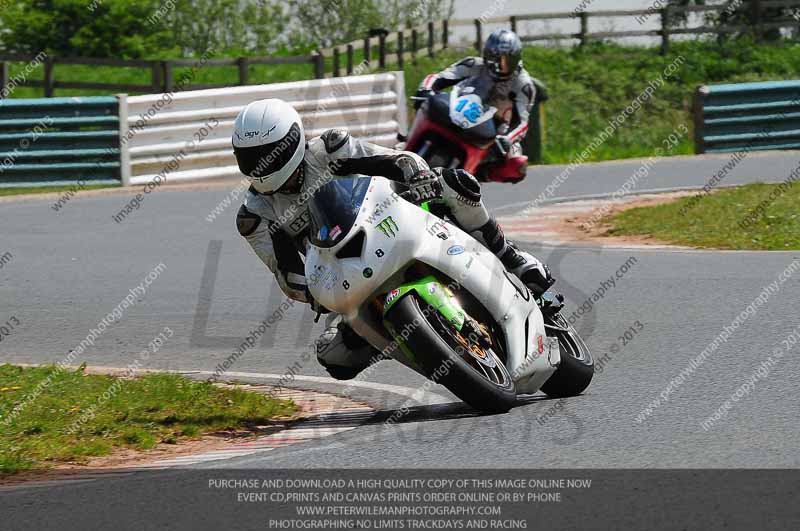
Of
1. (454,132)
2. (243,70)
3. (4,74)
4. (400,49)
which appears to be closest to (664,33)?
(400,49)

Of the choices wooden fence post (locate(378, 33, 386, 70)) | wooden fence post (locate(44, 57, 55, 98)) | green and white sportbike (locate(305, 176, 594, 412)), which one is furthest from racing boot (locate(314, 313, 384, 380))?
wooden fence post (locate(378, 33, 386, 70))

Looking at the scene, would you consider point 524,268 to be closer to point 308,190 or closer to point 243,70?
point 308,190

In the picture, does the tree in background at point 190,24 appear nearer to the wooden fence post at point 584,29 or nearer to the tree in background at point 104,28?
the tree in background at point 104,28

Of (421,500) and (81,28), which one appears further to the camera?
(81,28)

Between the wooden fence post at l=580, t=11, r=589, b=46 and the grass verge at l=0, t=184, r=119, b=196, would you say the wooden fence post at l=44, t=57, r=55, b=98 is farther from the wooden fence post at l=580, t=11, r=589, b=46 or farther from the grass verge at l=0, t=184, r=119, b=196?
the wooden fence post at l=580, t=11, r=589, b=46

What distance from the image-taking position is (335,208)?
23.2ft

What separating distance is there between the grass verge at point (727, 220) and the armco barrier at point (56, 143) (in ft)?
24.7

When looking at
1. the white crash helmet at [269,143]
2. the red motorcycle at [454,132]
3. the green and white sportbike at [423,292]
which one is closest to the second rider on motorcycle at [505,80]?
the red motorcycle at [454,132]

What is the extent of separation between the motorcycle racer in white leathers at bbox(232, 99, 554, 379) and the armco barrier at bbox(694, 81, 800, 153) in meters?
16.1

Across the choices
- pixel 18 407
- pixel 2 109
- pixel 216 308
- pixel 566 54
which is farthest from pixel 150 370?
pixel 566 54

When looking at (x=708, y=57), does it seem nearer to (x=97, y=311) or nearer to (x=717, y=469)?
(x=97, y=311)

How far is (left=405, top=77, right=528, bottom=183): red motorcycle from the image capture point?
13.3 meters

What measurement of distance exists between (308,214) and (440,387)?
1413 millimetres

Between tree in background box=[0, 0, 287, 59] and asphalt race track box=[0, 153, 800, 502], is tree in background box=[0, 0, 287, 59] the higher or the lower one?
the lower one
